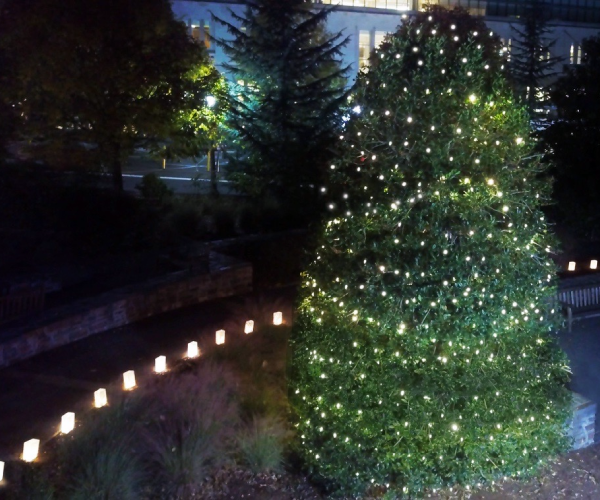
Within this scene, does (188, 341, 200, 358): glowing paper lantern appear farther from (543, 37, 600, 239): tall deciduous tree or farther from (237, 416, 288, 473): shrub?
(543, 37, 600, 239): tall deciduous tree

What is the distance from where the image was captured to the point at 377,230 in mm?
5258

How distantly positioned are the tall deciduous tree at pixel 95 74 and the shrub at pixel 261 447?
8.75 m

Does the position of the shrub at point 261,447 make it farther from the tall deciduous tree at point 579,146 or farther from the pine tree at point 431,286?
the tall deciduous tree at point 579,146

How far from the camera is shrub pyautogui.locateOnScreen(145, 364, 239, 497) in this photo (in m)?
5.60

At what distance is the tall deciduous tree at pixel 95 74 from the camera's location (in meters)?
12.7

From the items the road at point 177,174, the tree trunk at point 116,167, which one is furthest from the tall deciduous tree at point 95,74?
the road at point 177,174

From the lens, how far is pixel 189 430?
5.80 m

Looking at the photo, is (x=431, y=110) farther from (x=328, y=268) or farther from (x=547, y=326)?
(x=547, y=326)

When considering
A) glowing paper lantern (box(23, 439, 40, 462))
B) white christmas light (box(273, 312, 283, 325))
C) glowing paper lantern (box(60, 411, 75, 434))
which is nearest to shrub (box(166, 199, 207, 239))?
white christmas light (box(273, 312, 283, 325))

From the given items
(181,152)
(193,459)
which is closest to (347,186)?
(193,459)

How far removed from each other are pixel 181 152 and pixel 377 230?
35.4 ft

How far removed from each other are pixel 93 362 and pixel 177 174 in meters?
19.7

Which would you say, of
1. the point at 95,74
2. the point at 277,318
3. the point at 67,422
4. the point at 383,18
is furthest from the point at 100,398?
the point at 383,18

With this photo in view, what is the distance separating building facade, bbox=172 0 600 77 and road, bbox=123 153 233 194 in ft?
15.2
